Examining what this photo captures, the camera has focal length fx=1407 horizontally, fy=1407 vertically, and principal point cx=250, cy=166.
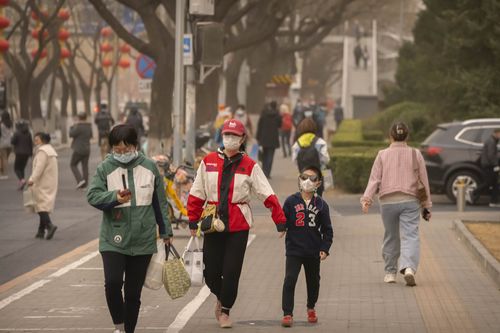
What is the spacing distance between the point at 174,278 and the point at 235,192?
1071 millimetres

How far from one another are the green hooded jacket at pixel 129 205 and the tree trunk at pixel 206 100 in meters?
30.3

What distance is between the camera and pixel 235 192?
35.0ft

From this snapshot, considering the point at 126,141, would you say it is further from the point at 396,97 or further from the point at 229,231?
the point at 396,97

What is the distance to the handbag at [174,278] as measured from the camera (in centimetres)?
Answer: 985

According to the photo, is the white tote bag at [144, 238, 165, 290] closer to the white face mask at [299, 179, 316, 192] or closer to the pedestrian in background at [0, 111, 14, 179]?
the white face mask at [299, 179, 316, 192]

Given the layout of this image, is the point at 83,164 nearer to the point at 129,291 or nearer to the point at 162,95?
the point at 162,95

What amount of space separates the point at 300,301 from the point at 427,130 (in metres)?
26.3

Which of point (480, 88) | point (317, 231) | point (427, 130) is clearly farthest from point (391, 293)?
point (427, 130)

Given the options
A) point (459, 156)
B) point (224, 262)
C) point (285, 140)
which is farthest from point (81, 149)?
point (224, 262)

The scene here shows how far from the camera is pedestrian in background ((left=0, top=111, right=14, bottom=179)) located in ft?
113

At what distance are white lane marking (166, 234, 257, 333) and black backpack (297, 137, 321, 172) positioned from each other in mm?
4521

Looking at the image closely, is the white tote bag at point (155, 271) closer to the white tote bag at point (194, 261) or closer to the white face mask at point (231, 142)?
the white tote bag at point (194, 261)

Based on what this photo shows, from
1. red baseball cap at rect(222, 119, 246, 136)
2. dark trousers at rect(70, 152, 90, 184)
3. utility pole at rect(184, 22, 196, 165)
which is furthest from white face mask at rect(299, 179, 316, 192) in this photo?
dark trousers at rect(70, 152, 90, 184)

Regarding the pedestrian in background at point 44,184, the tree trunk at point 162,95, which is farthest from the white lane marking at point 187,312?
the tree trunk at point 162,95
